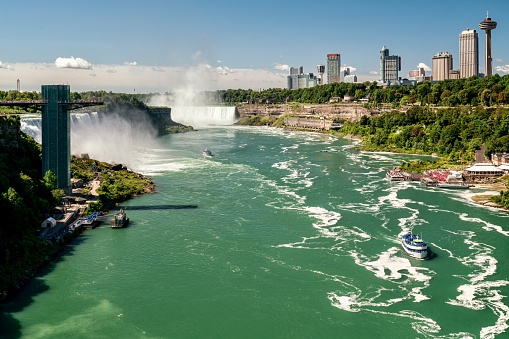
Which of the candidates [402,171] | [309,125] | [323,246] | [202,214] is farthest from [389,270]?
[309,125]

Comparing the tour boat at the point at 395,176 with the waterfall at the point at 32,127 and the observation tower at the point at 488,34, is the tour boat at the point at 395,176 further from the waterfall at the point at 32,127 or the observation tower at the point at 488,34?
the observation tower at the point at 488,34

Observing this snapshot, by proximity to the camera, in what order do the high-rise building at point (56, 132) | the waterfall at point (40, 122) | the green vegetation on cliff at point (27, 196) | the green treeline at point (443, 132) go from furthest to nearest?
the green treeline at point (443, 132) → the waterfall at point (40, 122) → the high-rise building at point (56, 132) → the green vegetation on cliff at point (27, 196)

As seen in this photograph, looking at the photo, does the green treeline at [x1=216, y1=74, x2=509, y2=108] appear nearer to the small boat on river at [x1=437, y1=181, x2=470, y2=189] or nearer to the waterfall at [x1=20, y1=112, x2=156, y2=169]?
the small boat on river at [x1=437, y1=181, x2=470, y2=189]

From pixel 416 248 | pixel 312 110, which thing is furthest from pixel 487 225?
pixel 312 110

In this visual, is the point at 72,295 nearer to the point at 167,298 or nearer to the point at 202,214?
the point at 167,298

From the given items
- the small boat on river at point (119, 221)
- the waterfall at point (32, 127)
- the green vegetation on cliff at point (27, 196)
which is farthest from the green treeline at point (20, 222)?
the waterfall at point (32, 127)
